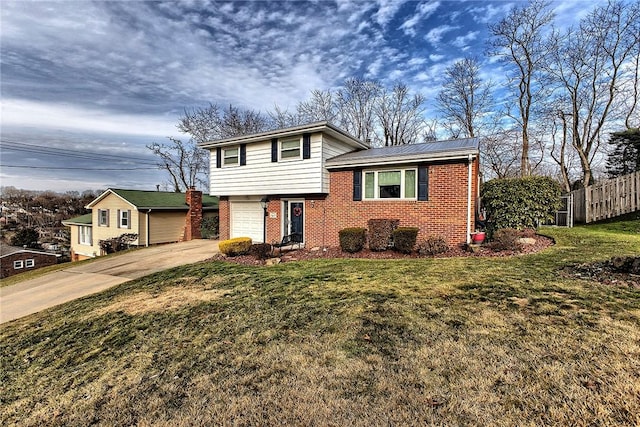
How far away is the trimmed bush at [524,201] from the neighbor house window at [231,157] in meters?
10.8

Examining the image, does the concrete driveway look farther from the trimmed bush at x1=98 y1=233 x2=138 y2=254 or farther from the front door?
the trimmed bush at x1=98 y1=233 x2=138 y2=254

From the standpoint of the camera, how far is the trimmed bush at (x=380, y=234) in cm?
935

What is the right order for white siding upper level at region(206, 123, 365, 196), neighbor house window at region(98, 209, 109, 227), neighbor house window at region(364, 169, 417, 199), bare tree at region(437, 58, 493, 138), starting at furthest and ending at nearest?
bare tree at region(437, 58, 493, 138) → neighbor house window at region(98, 209, 109, 227) → white siding upper level at region(206, 123, 365, 196) → neighbor house window at region(364, 169, 417, 199)

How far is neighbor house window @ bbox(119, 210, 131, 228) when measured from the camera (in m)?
18.5

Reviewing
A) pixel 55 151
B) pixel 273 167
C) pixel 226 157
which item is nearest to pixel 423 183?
pixel 273 167

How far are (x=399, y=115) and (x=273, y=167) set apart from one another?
20.7 m

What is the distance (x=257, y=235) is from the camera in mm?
13734

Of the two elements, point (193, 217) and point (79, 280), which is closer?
point (79, 280)

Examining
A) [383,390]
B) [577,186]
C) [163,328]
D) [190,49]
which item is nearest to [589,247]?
[383,390]

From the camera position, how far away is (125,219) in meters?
18.7

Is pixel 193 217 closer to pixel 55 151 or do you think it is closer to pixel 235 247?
pixel 235 247

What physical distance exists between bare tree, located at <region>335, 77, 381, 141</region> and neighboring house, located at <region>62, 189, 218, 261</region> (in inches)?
625

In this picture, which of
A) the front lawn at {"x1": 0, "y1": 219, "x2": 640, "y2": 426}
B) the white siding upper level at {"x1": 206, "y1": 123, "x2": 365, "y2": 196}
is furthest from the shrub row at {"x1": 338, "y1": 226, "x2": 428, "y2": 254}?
the front lawn at {"x1": 0, "y1": 219, "x2": 640, "y2": 426}

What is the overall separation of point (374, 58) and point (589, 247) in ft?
57.4
